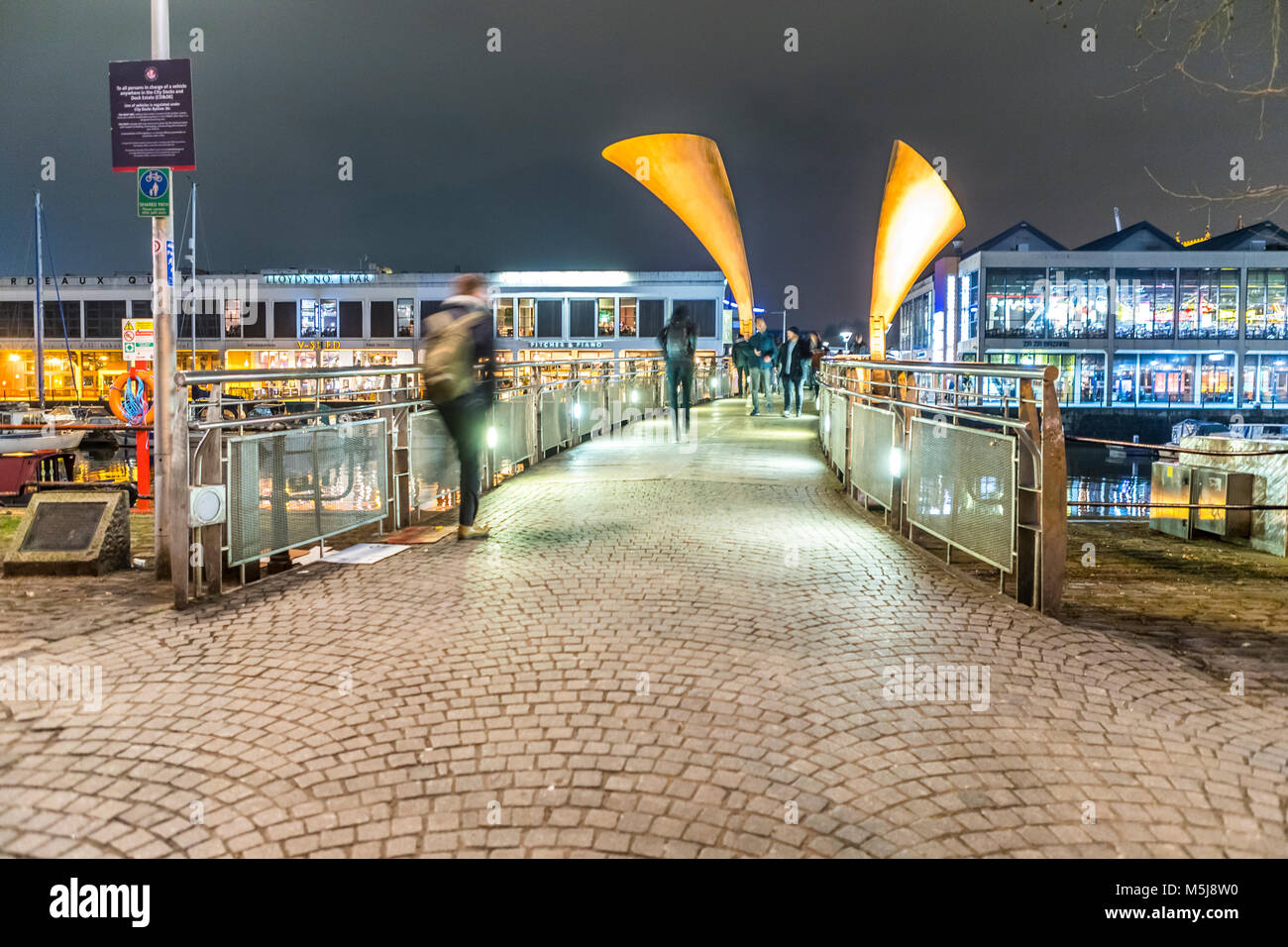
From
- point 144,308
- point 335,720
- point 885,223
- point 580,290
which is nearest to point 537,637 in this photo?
point 335,720

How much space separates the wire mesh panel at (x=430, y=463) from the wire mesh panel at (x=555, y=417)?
15.5ft

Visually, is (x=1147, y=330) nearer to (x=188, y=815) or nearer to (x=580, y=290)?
(x=580, y=290)

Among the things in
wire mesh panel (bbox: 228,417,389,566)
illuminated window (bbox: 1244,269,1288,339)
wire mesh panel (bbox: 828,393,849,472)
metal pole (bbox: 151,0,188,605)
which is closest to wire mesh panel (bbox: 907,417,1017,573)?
wire mesh panel (bbox: 828,393,849,472)

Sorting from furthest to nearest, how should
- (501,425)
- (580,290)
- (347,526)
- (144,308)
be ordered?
1. (144,308)
2. (580,290)
3. (501,425)
4. (347,526)

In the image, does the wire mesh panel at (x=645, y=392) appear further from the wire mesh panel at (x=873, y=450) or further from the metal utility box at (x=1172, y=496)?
the metal utility box at (x=1172, y=496)

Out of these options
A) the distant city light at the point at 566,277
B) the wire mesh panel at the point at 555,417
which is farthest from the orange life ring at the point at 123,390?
the distant city light at the point at 566,277

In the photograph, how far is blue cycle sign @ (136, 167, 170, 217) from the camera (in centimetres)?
809

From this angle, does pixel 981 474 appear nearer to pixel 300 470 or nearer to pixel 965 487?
pixel 965 487

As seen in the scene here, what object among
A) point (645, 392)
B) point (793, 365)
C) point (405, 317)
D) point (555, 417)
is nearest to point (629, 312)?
point (405, 317)

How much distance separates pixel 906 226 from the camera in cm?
3064

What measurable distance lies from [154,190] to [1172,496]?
1191 centimetres
